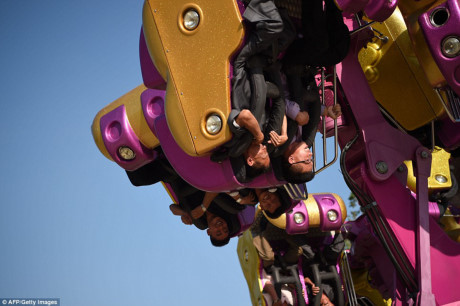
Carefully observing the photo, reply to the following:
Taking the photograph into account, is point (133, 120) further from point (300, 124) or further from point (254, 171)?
point (300, 124)

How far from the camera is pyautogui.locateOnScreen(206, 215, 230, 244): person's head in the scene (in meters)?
5.20

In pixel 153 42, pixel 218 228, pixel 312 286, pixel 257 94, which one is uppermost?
pixel 153 42

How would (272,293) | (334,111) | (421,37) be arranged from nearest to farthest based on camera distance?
1. (421,37)
2. (334,111)
3. (272,293)

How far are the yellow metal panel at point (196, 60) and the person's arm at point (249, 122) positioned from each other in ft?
0.32

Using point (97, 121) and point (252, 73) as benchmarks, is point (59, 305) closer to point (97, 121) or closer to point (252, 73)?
point (97, 121)

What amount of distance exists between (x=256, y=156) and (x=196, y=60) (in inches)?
25.0

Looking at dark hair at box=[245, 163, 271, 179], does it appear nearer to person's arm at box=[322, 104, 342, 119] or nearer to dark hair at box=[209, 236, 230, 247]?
person's arm at box=[322, 104, 342, 119]

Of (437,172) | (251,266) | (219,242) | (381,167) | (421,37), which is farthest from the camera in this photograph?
(251,266)

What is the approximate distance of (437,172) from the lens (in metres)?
5.16

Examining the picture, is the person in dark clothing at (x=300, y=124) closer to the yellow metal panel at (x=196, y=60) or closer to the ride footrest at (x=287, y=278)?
the yellow metal panel at (x=196, y=60)

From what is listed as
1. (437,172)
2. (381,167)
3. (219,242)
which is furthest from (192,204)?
(437,172)

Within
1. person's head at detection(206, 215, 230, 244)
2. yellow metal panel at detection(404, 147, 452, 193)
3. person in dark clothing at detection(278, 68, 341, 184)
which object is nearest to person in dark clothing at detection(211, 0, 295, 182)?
person in dark clothing at detection(278, 68, 341, 184)

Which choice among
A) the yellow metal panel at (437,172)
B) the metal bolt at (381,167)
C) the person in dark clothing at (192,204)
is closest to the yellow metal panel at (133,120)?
the person in dark clothing at (192,204)

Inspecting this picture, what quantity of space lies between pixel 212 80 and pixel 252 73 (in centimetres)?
22
